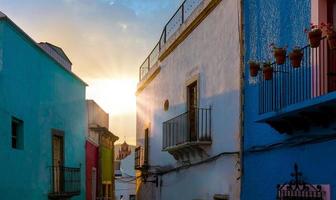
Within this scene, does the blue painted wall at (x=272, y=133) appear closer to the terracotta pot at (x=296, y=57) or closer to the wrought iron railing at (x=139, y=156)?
the terracotta pot at (x=296, y=57)

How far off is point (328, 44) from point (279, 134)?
184 cm

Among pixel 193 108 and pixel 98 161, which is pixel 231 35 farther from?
pixel 98 161

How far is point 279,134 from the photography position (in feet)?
27.5

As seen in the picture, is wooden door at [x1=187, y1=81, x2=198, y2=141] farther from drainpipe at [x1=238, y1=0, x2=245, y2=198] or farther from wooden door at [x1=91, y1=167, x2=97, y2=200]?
wooden door at [x1=91, y1=167, x2=97, y2=200]

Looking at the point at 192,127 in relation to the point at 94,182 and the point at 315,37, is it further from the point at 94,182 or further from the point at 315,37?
the point at 94,182

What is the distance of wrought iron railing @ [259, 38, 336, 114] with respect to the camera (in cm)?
716

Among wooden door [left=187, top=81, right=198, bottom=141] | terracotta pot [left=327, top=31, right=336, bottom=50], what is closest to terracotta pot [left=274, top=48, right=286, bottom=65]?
terracotta pot [left=327, top=31, right=336, bottom=50]

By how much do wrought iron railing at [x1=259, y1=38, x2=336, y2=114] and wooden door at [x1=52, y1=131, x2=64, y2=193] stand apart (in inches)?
287

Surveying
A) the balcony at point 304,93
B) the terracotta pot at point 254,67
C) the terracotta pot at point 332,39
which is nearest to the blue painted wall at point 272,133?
the balcony at point 304,93

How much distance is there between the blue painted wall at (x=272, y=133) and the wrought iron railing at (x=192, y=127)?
216 cm

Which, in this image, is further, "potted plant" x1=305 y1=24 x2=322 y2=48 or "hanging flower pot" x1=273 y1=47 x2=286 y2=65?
"hanging flower pot" x1=273 y1=47 x2=286 y2=65

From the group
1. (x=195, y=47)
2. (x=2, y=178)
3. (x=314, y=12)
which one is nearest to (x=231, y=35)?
(x=195, y=47)

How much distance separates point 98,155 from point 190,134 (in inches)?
458

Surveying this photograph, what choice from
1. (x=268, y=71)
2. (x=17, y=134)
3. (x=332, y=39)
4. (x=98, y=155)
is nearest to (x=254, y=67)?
(x=268, y=71)
